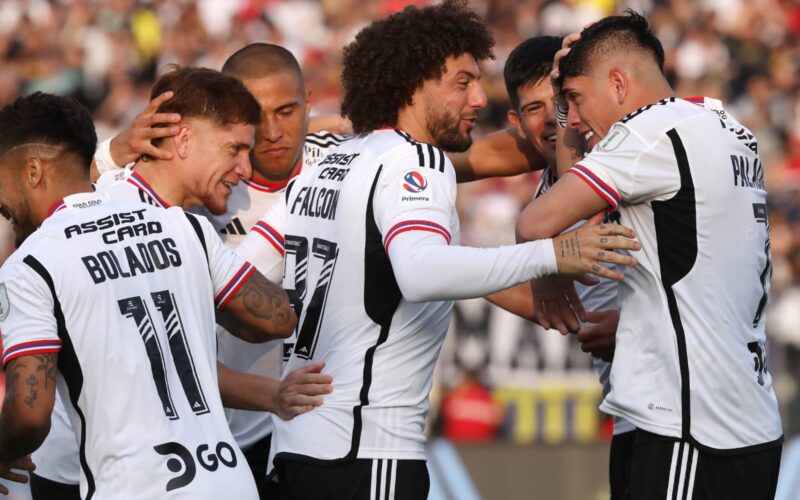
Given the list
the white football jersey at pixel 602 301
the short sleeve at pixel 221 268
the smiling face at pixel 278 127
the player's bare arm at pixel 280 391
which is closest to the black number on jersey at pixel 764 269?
the white football jersey at pixel 602 301

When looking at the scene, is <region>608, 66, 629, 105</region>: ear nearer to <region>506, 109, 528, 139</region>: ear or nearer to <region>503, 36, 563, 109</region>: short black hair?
<region>503, 36, 563, 109</region>: short black hair

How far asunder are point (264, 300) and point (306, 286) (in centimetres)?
38

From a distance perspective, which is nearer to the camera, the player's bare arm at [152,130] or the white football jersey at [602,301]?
the player's bare arm at [152,130]

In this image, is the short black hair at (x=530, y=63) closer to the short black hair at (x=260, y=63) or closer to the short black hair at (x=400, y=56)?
the short black hair at (x=400, y=56)

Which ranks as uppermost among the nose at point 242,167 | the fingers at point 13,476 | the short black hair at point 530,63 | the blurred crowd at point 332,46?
the blurred crowd at point 332,46

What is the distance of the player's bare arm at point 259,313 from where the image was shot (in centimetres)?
469

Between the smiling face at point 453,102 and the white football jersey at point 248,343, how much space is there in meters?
0.98

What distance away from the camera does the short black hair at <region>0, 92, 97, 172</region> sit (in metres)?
4.71

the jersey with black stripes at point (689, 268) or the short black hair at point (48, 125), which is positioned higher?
the short black hair at point (48, 125)

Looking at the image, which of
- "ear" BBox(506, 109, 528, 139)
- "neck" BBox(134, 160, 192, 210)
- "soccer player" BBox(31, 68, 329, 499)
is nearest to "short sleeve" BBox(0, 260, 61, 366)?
"soccer player" BBox(31, 68, 329, 499)

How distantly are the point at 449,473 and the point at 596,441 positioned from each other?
4.32 feet

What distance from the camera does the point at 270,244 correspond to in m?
5.58

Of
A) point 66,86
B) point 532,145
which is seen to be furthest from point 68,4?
point 532,145

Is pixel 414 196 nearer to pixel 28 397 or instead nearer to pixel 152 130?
pixel 152 130
